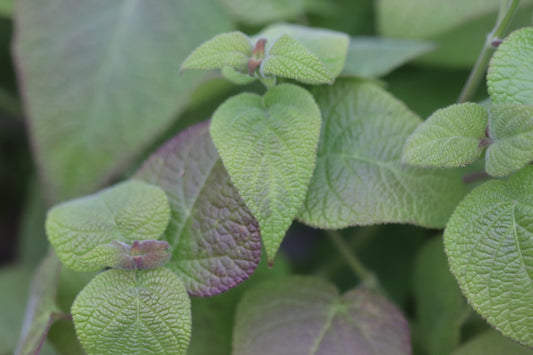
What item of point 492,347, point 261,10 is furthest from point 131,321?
point 261,10

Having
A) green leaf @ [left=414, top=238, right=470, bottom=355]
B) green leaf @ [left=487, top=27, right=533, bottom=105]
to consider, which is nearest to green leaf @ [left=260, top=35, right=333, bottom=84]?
green leaf @ [left=487, top=27, right=533, bottom=105]

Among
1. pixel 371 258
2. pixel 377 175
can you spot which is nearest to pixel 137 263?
pixel 377 175

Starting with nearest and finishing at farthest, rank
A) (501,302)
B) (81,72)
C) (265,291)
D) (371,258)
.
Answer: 1. (501,302)
2. (265,291)
3. (81,72)
4. (371,258)

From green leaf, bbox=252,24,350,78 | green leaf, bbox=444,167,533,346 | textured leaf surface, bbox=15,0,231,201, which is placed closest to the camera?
green leaf, bbox=444,167,533,346

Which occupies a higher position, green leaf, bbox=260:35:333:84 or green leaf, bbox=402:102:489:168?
green leaf, bbox=260:35:333:84

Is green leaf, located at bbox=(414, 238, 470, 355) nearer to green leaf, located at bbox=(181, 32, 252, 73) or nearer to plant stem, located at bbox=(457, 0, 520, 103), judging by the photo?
plant stem, located at bbox=(457, 0, 520, 103)

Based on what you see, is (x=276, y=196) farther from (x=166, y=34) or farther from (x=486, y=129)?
(x=166, y=34)

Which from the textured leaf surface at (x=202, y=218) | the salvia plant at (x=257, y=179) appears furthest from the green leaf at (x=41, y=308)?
the textured leaf surface at (x=202, y=218)
